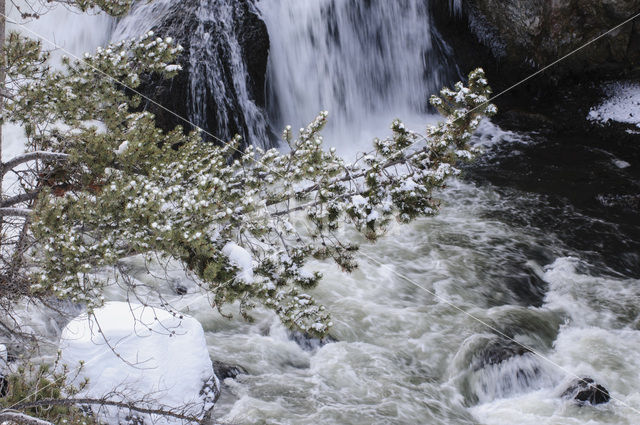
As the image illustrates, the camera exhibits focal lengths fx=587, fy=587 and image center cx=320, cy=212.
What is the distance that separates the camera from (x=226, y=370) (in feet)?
25.2

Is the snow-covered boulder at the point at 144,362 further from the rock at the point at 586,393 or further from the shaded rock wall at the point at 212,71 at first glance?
the shaded rock wall at the point at 212,71

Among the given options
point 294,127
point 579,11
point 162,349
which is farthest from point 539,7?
point 162,349

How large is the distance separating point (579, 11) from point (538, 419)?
39.8ft

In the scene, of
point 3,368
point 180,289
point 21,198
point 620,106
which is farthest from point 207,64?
point 620,106

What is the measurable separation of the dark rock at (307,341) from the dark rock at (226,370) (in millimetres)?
1022

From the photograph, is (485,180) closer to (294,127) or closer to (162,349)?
(294,127)

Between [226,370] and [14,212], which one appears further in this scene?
[226,370]

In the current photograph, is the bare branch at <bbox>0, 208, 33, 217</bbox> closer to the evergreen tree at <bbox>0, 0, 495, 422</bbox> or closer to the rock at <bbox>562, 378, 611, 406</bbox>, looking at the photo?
the evergreen tree at <bbox>0, 0, 495, 422</bbox>

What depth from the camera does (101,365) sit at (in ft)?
20.2

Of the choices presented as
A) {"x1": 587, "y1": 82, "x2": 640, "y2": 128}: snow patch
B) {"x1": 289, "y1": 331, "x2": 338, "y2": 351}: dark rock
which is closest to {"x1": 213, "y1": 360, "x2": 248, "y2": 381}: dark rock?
{"x1": 289, "y1": 331, "x2": 338, "y2": 351}: dark rock

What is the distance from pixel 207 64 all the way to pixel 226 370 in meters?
7.82

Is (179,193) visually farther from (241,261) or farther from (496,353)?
(496,353)

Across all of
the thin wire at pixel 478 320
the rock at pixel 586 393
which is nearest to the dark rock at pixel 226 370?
the thin wire at pixel 478 320

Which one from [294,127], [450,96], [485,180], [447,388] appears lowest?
[447,388]
